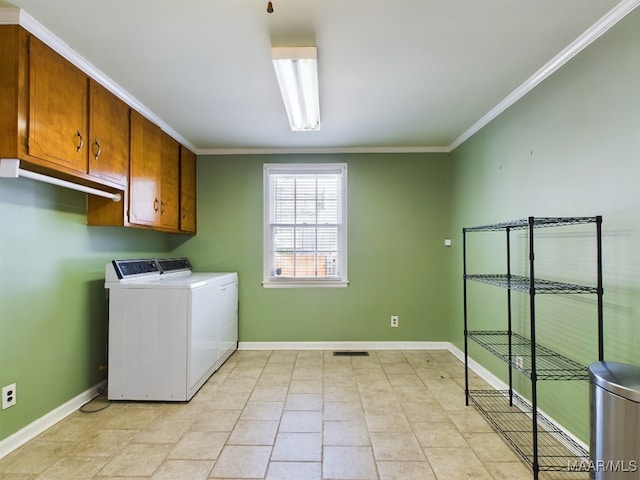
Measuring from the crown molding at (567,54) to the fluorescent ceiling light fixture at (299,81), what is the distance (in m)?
1.49

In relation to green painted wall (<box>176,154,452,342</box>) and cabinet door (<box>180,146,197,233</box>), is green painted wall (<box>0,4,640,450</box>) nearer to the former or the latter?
green painted wall (<box>176,154,452,342</box>)

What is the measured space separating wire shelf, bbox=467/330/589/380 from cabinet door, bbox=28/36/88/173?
2.93 m

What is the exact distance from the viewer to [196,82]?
7.59ft

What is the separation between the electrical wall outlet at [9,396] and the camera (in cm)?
187

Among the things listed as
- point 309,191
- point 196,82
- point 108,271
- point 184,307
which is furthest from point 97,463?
point 309,191

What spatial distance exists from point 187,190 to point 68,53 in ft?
6.01

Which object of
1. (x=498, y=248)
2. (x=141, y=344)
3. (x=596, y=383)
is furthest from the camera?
(x=498, y=248)

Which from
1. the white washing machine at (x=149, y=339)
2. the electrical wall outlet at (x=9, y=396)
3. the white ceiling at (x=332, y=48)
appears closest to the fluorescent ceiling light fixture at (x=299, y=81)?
the white ceiling at (x=332, y=48)

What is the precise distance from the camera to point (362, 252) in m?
3.90

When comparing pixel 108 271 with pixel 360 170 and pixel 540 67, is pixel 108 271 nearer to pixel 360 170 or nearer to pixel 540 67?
pixel 360 170

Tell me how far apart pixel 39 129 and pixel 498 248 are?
329 cm

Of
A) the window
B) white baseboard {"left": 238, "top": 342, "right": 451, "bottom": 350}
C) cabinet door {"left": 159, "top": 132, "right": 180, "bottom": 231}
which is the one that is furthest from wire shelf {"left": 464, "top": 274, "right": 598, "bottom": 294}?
cabinet door {"left": 159, "top": 132, "right": 180, "bottom": 231}

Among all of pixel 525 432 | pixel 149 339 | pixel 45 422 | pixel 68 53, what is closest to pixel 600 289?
pixel 525 432

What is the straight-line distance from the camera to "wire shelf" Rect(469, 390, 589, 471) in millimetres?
1818
